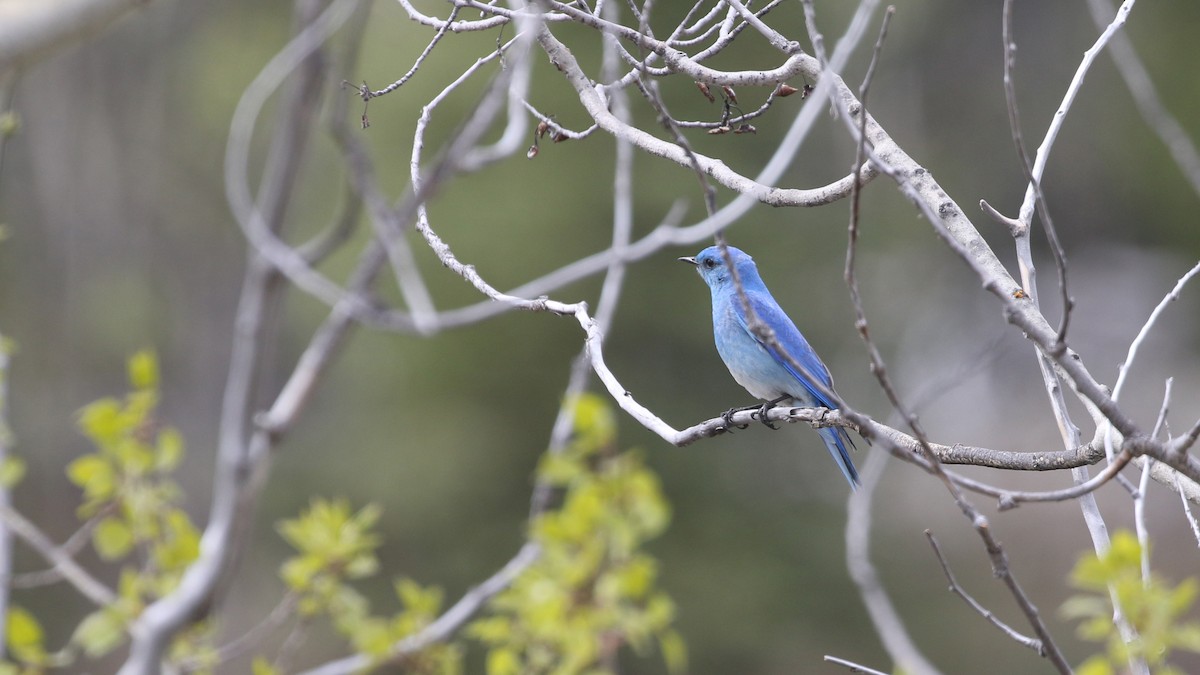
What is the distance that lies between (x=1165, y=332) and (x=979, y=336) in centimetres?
293

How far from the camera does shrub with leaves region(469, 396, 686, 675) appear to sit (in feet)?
5.91

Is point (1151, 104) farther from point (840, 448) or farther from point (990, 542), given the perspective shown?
point (840, 448)

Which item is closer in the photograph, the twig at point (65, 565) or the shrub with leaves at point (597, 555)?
the shrub with leaves at point (597, 555)

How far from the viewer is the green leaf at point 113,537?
2158mm

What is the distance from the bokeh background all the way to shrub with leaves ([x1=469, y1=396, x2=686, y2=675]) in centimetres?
744

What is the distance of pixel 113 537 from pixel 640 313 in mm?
9370

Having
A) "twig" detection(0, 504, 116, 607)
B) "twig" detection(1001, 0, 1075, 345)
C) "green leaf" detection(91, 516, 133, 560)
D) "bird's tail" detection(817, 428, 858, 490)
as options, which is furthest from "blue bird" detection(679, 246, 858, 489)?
"twig" detection(0, 504, 116, 607)

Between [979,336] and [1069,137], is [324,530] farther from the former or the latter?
[1069,137]

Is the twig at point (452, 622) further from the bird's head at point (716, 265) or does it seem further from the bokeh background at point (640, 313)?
the bokeh background at point (640, 313)

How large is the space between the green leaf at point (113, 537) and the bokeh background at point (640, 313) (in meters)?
6.96

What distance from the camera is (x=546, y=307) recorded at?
370 centimetres

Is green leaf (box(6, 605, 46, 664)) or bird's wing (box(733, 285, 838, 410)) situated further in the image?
bird's wing (box(733, 285, 838, 410))

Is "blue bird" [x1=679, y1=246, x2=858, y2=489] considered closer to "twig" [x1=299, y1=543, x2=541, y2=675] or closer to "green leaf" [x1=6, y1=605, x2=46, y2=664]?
"twig" [x1=299, y1=543, x2=541, y2=675]

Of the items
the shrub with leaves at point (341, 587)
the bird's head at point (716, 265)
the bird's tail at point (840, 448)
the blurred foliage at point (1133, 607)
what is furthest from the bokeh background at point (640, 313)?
the blurred foliage at point (1133, 607)
